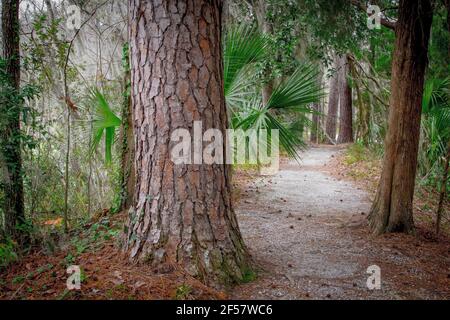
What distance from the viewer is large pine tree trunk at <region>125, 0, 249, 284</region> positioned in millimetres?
2838

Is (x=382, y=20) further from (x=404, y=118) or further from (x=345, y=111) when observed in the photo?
(x=345, y=111)

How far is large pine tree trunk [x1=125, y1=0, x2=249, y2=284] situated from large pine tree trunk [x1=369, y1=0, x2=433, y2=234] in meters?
2.40

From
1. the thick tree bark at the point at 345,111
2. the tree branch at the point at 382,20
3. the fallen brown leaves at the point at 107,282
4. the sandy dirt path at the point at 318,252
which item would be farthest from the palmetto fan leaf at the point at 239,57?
the thick tree bark at the point at 345,111

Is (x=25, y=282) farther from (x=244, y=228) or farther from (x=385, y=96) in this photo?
(x=385, y=96)

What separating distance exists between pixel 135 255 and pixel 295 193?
15.4ft

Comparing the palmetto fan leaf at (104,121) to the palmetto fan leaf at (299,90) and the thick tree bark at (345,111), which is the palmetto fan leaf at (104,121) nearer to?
the palmetto fan leaf at (299,90)

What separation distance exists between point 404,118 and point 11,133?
4632mm

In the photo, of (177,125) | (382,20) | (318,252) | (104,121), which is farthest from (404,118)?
(104,121)

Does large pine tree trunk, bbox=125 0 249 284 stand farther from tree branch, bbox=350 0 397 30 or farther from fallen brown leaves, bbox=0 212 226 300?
tree branch, bbox=350 0 397 30

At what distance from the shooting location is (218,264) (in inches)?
116

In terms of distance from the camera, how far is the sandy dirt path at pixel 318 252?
2.99 m

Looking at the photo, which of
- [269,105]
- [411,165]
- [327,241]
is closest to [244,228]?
[327,241]

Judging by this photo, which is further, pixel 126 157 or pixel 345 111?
pixel 345 111

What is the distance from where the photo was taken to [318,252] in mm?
3920
